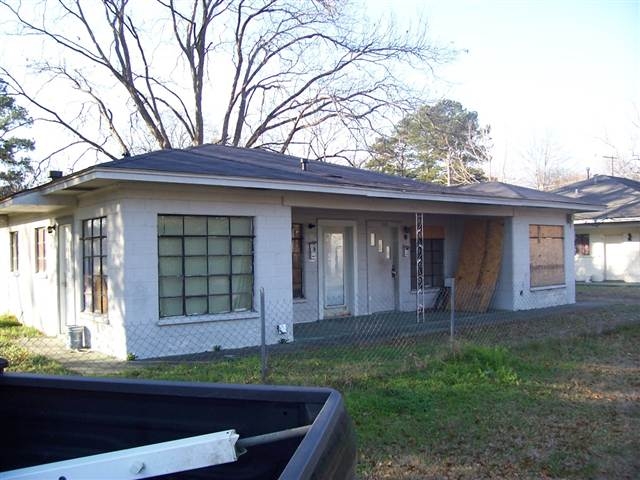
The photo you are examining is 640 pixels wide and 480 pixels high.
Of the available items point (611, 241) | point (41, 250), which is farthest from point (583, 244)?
point (41, 250)

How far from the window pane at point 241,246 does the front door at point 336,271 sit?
3.25 meters

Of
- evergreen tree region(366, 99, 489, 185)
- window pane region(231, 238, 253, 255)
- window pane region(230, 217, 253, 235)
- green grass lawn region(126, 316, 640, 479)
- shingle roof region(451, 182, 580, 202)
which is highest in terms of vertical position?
evergreen tree region(366, 99, 489, 185)

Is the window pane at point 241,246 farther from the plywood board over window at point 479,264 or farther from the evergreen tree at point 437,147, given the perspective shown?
the evergreen tree at point 437,147

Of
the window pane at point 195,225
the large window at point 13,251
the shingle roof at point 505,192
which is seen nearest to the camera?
the window pane at point 195,225

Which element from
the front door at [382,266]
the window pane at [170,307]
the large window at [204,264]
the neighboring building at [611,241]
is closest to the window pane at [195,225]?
the large window at [204,264]

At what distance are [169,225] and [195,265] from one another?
0.83m

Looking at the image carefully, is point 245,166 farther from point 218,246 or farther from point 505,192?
point 505,192

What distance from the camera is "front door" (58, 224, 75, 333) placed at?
1184 cm

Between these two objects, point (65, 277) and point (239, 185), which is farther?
point (65, 277)

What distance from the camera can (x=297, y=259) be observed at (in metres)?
13.5

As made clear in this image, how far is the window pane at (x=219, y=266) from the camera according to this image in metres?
10.5

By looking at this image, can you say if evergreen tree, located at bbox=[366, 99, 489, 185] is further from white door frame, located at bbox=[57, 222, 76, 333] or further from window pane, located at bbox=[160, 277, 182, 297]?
window pane, located at bbox=[160, 277, 182, 297]

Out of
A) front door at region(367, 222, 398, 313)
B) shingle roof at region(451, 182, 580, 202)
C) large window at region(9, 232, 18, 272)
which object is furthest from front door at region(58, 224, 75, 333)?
shingle roof at region(451, 182, 580, 202)

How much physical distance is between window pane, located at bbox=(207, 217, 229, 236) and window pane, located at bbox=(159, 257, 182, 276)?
0.77 metres
